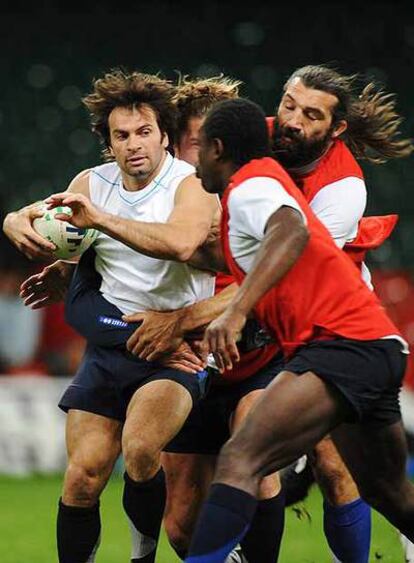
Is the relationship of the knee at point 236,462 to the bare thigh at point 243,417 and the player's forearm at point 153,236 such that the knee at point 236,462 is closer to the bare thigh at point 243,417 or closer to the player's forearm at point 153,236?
the player's forearm at point 153,236

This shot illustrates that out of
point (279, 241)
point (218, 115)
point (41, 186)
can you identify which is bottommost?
point (41, 186)

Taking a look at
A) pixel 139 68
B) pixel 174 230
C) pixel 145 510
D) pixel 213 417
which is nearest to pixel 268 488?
pixel 213 417

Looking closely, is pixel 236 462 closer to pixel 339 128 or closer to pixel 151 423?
pixel 151 423

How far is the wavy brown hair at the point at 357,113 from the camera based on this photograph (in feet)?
18.5

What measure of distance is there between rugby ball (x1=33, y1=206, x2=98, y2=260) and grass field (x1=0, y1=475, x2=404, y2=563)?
1806 millimetres

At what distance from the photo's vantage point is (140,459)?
17.1 ft

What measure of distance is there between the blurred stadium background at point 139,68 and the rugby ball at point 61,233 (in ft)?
18.2

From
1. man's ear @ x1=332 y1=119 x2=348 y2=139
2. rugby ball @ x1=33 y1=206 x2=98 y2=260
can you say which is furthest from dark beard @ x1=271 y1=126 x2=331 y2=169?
rugby ball @ x1=33 y1=206 x2=98 y2=260

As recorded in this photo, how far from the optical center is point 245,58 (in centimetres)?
1311

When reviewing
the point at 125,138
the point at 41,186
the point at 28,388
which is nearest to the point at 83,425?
the point at 125,138

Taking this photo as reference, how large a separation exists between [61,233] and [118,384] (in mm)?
611

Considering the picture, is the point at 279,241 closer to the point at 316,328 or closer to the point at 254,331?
the point at 316,328

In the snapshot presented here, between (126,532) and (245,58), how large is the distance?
6.32 meters

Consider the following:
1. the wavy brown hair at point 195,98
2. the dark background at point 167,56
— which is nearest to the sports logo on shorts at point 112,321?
the wavy brown hair at point 195,98
